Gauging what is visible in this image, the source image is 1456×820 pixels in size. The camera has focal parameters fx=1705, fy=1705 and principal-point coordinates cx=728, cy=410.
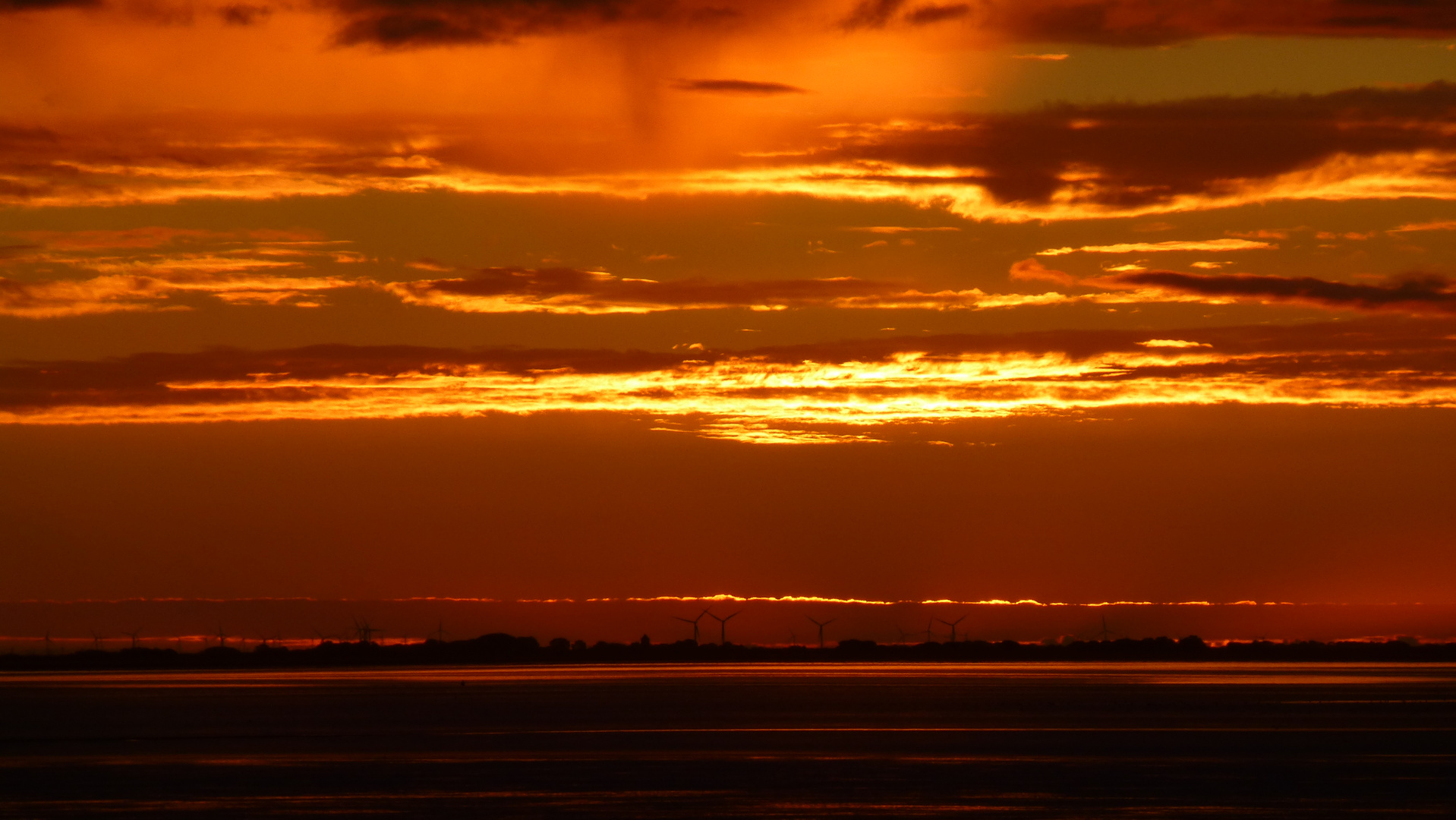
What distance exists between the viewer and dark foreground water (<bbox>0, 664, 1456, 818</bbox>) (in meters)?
50.3

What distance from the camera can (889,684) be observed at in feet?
607

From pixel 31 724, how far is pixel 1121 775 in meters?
73.4

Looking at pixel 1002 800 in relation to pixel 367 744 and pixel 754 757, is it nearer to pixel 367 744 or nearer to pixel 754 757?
pixel 754 757

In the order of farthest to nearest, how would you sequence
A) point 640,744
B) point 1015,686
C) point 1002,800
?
point 1015,686, point 640,744, point 1002,800

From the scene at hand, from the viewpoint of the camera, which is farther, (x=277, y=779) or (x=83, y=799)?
(x=277, y=779)

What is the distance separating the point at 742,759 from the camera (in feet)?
220

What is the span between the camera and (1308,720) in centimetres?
9912

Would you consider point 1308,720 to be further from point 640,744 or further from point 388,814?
point 388,814

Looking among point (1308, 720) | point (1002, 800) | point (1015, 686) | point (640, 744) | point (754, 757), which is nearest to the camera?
point (1002, 800)

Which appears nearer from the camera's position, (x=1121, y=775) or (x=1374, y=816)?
(x=1374, y=816)

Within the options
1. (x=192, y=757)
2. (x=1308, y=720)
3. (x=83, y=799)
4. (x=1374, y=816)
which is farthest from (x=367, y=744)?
(x=1308, y=720)

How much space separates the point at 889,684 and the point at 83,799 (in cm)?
13826

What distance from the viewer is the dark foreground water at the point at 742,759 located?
5028cm

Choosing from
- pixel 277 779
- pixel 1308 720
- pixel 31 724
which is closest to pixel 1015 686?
pixel 1308 720
